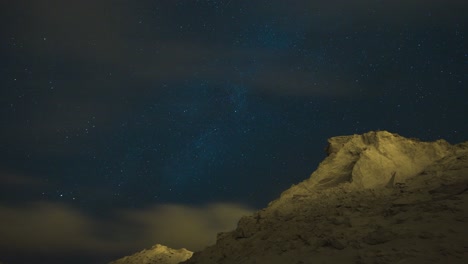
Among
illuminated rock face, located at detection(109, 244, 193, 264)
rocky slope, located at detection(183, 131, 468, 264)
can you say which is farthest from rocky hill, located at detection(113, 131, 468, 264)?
illuminated rock face, located at detection(109, 244, 193, 264)

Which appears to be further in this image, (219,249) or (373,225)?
(219,249)

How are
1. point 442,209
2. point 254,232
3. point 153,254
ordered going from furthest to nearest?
point 153,254 < point 254,232 < point 442,209

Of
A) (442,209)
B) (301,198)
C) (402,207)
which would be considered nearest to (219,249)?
(301,198)

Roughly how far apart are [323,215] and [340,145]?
655 cm

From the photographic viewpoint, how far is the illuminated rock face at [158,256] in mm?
31888

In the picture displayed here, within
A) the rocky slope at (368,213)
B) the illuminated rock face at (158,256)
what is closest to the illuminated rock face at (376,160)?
the rocky slope at (368,213)

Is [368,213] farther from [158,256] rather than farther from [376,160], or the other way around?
[158,256]

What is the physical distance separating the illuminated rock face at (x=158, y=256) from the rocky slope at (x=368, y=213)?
11.8 meters

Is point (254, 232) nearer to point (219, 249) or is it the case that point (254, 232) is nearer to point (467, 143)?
point (219, 249)

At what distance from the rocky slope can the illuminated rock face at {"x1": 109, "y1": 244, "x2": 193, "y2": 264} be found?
1180cm

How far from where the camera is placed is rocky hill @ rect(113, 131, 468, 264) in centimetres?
1399

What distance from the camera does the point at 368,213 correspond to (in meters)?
17.0

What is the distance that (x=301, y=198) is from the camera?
69.7ft

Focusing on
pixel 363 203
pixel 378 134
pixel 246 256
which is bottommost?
pixel 246 256
